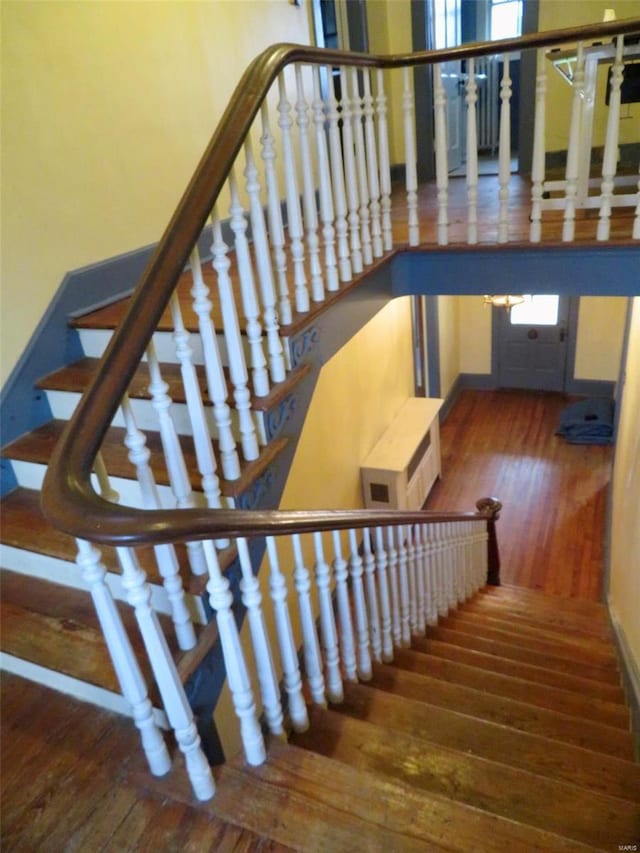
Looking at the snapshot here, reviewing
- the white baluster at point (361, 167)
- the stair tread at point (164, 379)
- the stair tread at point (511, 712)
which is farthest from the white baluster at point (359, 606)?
the white baluster at point (361, 167)

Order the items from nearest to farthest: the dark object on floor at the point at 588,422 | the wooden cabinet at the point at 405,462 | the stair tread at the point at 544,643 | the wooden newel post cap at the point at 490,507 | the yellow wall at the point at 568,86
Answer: the stair tread at the point at 544,643, the wooden newel post cap at the point at 490,507, the wooden cabinet at the point at 405,462, the yellow wall at the point at 568,86, the dark object on floor at the point at 588,422

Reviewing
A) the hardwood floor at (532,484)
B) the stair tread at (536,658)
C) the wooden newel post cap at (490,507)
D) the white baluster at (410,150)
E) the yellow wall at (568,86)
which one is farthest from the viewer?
the hardwood floor at (532,484)

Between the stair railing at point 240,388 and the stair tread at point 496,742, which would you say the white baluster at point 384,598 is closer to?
the stair railing at point 240,388

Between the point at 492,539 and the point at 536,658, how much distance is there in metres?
1.34

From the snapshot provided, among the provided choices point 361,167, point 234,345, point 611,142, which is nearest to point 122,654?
point 234,345

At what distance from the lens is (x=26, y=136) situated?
7.40 feet

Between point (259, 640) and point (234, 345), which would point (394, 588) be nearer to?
point (259, 640)

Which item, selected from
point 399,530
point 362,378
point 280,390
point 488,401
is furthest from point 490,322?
point 280,390

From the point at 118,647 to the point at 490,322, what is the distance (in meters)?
7.03

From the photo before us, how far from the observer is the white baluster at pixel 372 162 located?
2.43 metres

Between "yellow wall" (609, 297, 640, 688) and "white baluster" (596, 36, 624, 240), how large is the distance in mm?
1365

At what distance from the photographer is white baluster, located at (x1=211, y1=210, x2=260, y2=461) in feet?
4.96

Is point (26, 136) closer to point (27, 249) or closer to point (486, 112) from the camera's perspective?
point (27, 249)

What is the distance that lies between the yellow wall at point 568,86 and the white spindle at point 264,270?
3.86m
